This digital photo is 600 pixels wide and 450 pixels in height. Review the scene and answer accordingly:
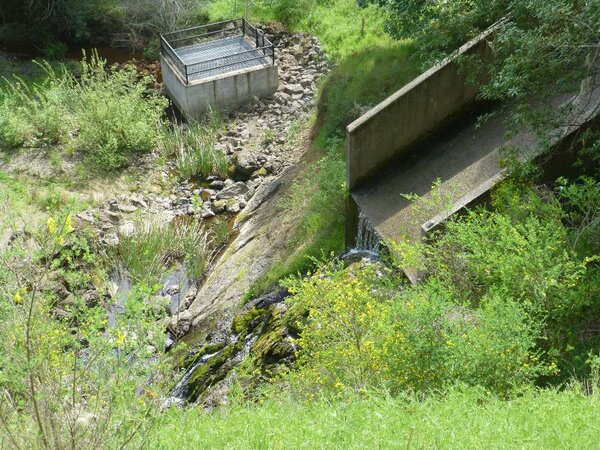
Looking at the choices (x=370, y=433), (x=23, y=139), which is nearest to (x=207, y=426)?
(x=370, y=433)

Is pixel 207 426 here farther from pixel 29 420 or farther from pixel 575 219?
pixel 575 219

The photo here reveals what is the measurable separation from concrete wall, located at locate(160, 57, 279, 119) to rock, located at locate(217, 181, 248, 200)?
2.58 meters

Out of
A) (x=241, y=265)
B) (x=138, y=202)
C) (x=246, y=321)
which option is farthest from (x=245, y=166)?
(x=246, y=321)

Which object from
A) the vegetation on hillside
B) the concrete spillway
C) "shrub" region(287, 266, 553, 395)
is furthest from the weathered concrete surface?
"shrub" region(287, 266, 553, 395)

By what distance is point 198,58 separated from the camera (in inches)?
685

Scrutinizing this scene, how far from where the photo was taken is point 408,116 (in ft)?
35.5

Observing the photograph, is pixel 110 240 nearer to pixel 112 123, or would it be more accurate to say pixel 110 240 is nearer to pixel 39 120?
pixel 112 123

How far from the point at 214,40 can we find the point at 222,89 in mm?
2556

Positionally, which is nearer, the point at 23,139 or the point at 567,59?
the point at 567,59

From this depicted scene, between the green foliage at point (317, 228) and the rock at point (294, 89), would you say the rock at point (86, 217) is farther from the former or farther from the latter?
the rock at point (294, 89)

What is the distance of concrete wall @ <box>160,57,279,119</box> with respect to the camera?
1616cm

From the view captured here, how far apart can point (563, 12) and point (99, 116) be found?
10.3 m

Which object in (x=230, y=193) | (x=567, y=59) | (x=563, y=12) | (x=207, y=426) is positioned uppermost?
(x=563, y=12)

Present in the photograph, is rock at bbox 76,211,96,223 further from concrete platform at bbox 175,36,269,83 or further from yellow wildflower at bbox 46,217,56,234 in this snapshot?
yellow wildflower at bbox 46,217,56,234
